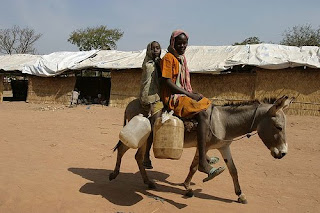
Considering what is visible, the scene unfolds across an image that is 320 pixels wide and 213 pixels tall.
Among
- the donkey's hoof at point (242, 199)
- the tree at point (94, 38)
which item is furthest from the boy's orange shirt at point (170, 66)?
the tree at point (94, 38)

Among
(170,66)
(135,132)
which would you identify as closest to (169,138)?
(135,132)

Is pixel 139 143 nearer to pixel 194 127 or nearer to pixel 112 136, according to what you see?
pixel 194 127

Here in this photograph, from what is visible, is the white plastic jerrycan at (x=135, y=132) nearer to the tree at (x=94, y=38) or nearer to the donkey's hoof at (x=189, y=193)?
the donkey's hoof at (x=189, y=193)

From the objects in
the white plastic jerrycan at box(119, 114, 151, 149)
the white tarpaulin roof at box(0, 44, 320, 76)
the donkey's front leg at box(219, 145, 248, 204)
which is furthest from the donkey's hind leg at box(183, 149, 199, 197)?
the white tarpaulin roof at box(0, 44, 320, 76)

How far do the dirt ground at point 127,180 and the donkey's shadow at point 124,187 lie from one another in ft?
0.04

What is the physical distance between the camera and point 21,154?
632 centimetres

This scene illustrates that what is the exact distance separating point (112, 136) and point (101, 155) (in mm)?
2160

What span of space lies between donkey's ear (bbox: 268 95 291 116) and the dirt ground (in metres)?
1.28

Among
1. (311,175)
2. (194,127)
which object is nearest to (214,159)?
(194,127)

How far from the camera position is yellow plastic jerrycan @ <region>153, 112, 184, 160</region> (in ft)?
12.4

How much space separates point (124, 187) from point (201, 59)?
11124 mm

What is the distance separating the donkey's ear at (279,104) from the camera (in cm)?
370

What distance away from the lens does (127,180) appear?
5102mm

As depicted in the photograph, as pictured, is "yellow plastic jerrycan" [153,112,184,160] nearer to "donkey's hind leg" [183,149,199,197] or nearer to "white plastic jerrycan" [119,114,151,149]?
"white plastic jerrycan" [119,114,151,149]
